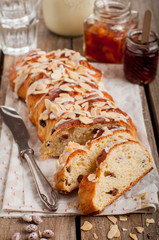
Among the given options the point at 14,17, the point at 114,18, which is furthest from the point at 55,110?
the point at 14,17

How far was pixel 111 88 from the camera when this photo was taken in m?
2.74

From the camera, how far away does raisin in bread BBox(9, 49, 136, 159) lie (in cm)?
206

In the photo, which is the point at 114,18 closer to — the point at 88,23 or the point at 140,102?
the point at 88,23

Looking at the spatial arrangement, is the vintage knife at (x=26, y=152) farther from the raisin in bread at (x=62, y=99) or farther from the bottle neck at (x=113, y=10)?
the bottle neck at (x=113, y=10)

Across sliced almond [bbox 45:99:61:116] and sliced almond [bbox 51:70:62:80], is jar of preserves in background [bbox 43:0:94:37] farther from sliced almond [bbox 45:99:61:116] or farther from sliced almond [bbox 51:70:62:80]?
sliced almond [bbox 45:99:61:116]

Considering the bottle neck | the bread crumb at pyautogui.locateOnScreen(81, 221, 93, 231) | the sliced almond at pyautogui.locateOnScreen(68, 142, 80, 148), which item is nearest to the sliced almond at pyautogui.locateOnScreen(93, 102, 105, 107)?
the sliced almond at pyautogui.locateOnScreen(68, 142, 80, 148)

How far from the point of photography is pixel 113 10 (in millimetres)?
2967

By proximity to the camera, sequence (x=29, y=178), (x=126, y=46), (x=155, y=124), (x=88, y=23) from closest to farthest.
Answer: (x=29, y=178)
(x=155, y=124)
(x=126, y=46)
(x=88, y=23)

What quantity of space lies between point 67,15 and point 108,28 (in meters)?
0.47

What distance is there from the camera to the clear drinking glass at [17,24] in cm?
302

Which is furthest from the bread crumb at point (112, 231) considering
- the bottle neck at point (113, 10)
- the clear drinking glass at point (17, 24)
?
the clear drinking glass at point (17, 24)

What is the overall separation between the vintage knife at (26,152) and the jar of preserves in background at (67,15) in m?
1.12

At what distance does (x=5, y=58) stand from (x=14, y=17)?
0.36 meters

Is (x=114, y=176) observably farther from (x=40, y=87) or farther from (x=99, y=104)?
(x=40, y=87)
